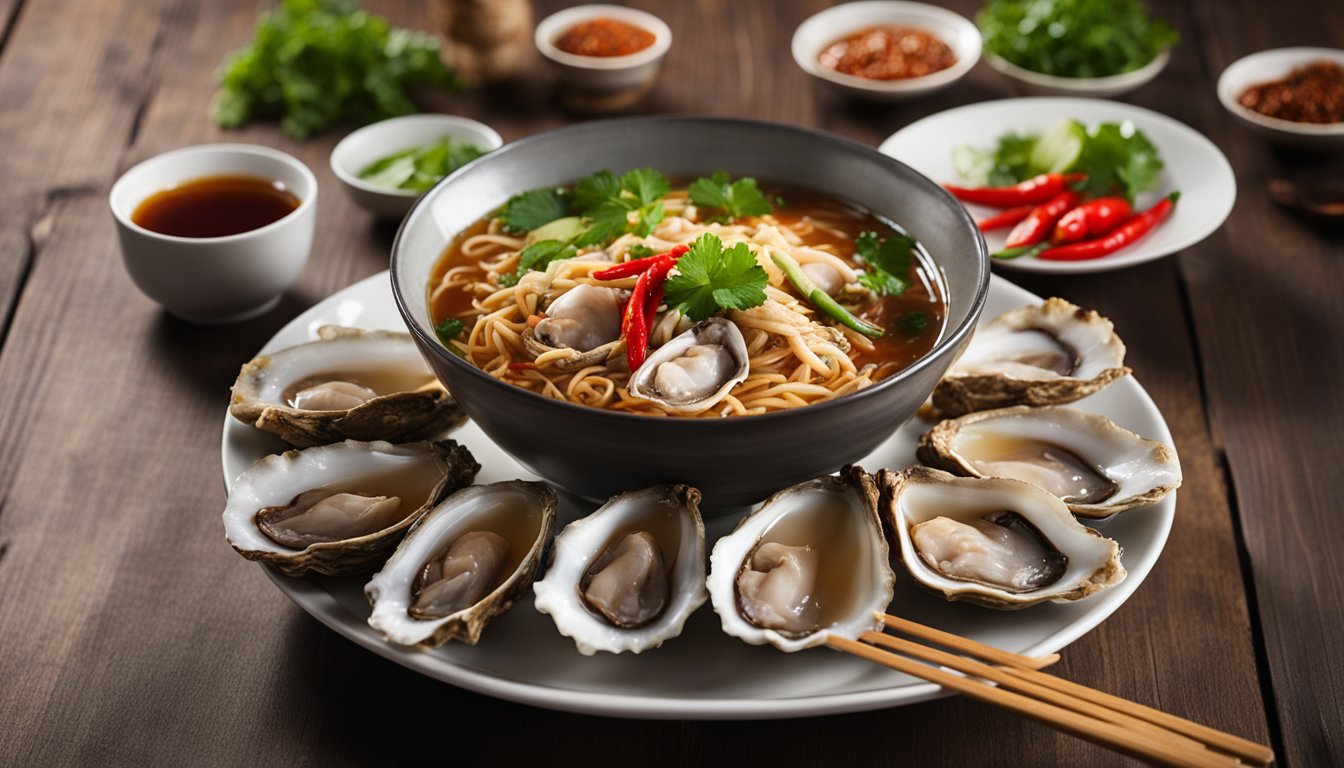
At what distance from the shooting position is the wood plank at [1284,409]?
3.03 m

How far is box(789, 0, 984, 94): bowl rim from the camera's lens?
5426 millimetres

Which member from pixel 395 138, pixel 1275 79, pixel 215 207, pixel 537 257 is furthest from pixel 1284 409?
pixel 215 207

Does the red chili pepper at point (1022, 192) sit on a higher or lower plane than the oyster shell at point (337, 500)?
lower

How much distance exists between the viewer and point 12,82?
18.6 feet

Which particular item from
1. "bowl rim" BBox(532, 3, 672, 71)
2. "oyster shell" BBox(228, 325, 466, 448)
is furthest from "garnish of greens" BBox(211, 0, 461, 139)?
"oyster shell" BBox(228, 325, 466, 448)

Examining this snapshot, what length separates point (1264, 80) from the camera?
5.56 m

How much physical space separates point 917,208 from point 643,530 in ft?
4.58

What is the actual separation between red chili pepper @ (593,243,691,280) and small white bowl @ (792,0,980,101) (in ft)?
8.09

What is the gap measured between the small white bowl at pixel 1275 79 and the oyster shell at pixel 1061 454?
8.60 ft

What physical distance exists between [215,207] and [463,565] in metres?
2.28

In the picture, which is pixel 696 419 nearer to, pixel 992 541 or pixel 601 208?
pixel 992 541

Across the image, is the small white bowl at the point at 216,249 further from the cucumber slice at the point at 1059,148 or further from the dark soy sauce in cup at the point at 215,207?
the cucumber slice at the point at 1059,148

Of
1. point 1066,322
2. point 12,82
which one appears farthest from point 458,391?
point 12,82

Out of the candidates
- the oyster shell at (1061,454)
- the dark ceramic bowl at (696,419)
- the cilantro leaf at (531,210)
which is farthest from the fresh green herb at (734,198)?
the oyster shell at (1061,454)
